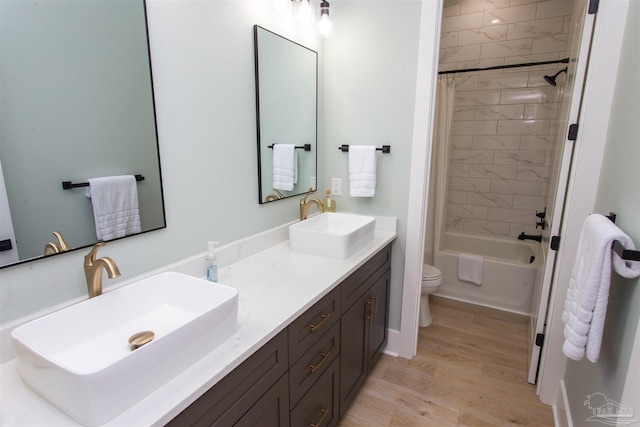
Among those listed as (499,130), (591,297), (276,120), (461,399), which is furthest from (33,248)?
(499,130)

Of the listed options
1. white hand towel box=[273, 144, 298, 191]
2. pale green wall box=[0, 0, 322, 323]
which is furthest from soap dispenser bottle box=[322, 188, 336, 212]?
pale green wall box=[0, 0, 322, 323]

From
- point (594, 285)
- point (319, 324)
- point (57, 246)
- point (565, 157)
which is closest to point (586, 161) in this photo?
point (565, 157)

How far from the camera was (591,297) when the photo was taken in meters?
1.15

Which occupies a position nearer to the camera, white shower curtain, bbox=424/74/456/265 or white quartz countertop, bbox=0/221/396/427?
white quartz countertop, bbox=0/221/396/427

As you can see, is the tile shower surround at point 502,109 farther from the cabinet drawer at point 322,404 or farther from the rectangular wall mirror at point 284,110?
the cabinet drawer at point 322,404

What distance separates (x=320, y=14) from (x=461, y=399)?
2.43 m

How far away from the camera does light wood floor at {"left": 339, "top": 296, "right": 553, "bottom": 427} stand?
1.82m

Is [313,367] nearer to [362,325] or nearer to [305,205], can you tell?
[362,325]

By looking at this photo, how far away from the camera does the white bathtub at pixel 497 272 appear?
2887 millimetres

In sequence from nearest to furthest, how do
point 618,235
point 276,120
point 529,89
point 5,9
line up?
point 5,9
point 618,235
point 276,120
point 529,89

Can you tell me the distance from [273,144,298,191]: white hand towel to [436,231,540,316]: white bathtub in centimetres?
186

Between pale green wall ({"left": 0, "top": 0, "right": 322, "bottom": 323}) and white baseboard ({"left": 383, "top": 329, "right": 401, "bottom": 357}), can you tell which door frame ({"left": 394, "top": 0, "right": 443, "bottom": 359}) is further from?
pale green wall ({"left": 0, "top": 0, "right": 322, "bottom": 323})

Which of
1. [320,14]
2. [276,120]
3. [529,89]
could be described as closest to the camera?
[276,120]

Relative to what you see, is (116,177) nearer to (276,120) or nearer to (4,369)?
(4,369)
